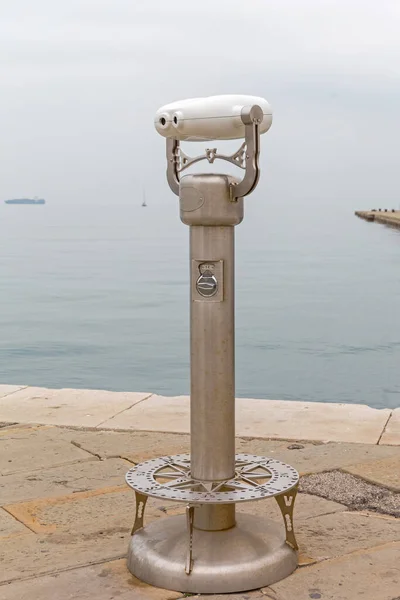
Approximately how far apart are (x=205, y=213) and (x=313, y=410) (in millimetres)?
3072

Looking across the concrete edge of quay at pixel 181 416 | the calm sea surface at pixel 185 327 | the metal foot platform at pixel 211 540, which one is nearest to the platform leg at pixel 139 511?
the metal foot platform at pixel 211 540

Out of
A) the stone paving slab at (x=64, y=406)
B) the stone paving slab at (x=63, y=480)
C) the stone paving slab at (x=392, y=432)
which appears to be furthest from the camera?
the stone paving slab at (x=64, y=406)

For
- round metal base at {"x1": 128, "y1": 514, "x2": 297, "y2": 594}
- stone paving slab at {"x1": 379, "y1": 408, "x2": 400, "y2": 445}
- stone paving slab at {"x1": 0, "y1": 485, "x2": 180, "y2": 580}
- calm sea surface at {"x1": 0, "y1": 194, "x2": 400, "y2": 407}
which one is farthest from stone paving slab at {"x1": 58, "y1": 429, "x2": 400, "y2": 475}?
calm sea surface at {"x1": 0, "y1": 194, "x2": 400, "y2": 407}

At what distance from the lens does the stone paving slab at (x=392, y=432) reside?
18.3 ft

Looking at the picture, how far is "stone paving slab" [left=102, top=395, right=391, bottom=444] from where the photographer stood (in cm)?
577

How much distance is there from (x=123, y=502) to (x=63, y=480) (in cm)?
50

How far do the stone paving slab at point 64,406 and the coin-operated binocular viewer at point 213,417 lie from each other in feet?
8.12

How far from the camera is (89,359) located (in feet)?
59.5

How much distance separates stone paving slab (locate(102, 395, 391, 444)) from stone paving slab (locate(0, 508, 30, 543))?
1.67 metres

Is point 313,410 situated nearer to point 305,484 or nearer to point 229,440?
point 305,484

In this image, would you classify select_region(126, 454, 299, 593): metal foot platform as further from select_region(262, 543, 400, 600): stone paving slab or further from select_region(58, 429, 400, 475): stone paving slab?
select_region(58, 429, 400, 475): stone paving slab

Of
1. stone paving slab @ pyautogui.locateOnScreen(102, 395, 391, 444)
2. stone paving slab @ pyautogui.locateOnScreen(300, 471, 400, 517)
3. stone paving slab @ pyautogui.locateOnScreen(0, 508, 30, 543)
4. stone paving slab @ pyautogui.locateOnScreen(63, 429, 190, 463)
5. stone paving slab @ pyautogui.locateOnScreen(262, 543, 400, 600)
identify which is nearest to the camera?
stone paving slab @ pyautogui.locateOnScreen(262, 543, 400, 600)

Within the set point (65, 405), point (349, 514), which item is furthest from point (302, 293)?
point (349, 514)

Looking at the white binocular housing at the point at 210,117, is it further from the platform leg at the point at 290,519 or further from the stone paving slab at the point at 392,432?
the stone paving slab at the point at 392,432
